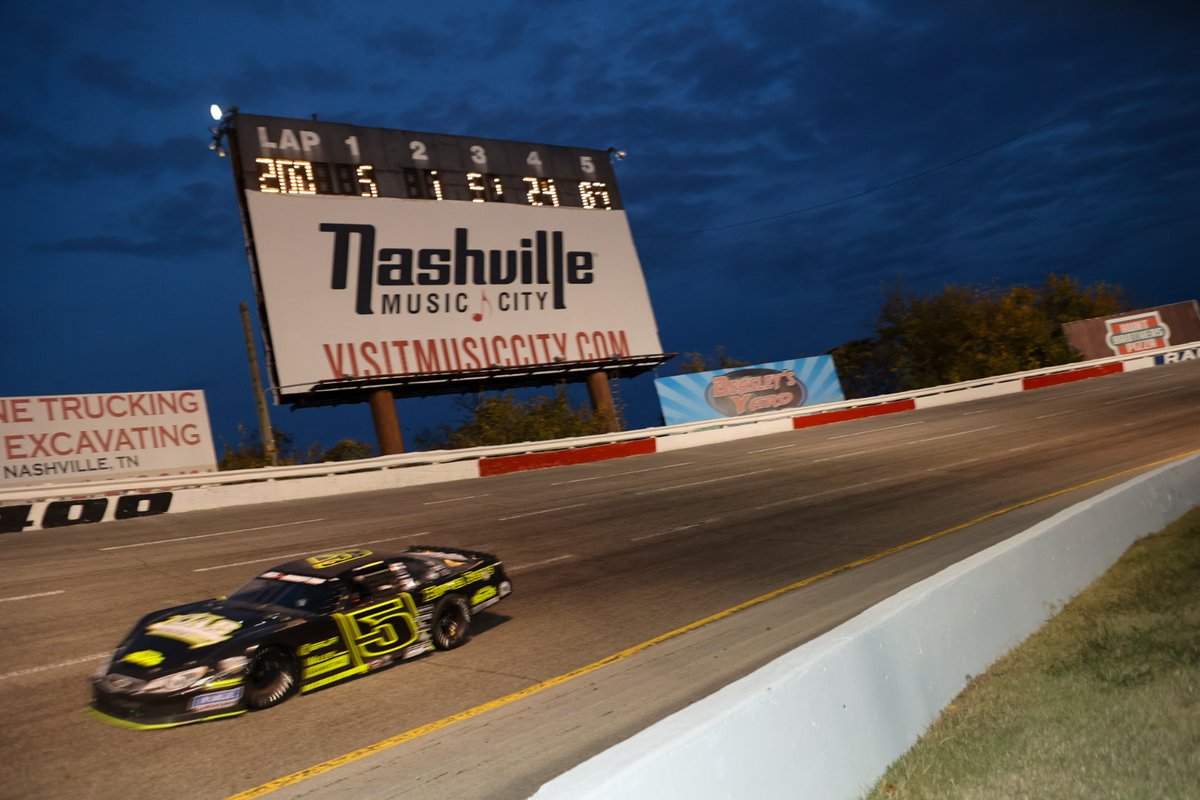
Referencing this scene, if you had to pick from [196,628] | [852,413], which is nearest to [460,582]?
[196,628]

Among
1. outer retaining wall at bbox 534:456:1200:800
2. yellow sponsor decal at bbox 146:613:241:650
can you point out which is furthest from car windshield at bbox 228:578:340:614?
outer retaining wall at bbox 534:456:1200:800

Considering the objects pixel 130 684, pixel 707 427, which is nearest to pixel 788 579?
pixel 130 684

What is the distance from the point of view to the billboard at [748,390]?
116ft

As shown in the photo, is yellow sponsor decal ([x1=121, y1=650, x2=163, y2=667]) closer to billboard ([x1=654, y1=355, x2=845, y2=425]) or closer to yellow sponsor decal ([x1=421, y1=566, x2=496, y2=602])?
yellow sponsor decal ([x1=421, y1=566, x2=496, y2=602])

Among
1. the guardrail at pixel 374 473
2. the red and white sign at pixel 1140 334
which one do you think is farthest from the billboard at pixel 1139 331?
the guardrail at pixel 374 473

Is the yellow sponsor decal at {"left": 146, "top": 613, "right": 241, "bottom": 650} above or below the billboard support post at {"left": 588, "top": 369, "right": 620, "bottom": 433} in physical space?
below

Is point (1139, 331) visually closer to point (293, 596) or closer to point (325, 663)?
point (293, 596)

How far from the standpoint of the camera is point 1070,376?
46.9 metres

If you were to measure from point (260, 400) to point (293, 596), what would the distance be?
2487 cm

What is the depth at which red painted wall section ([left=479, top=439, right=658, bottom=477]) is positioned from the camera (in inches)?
1075

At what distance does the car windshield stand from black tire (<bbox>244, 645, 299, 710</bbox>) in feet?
1.76

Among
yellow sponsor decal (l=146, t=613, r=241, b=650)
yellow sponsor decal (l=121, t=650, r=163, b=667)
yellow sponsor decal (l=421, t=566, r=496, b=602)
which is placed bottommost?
yellow sponsor decal (l=421, t=566, r=496, b=602)

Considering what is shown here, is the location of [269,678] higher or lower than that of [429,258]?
lower

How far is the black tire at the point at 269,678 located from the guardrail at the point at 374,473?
14000mm
